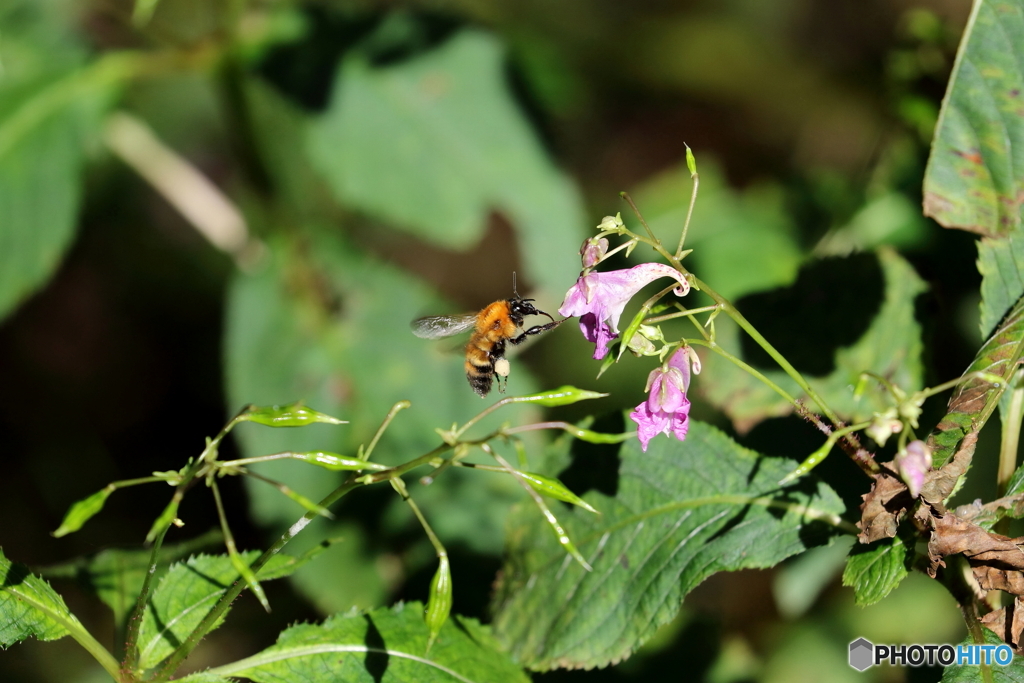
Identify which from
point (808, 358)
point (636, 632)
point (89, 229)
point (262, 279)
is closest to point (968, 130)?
point (808, 358)

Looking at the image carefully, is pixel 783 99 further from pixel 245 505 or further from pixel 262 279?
pixel 245 505

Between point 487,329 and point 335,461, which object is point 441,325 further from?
point 335,461

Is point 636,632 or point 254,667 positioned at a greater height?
point 254,667

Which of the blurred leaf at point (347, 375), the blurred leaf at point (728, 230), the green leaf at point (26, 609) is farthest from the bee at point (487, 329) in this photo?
the green leaf at point (26, 609)

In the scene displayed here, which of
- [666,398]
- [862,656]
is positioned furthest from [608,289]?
[862,656]

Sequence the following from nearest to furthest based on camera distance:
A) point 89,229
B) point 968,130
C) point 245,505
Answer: point 968,130 < point 245,505 < point 89,229

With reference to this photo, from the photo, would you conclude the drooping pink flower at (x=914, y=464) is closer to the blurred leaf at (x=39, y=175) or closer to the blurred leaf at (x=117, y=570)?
the blurred leaf at (x=117, y=570)
